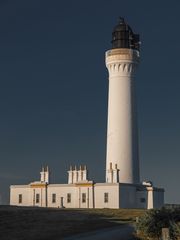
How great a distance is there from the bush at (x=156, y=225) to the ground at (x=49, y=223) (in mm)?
4403

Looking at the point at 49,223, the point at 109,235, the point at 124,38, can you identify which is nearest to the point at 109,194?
the point at 124,38

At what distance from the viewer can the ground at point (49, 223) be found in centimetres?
3175

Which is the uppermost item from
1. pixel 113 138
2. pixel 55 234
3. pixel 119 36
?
pixel 119 36

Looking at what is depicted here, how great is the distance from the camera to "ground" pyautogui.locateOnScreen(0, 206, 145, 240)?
31.8 m

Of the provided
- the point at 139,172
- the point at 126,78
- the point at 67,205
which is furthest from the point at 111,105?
the point at 67,205

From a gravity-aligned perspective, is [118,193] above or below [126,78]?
below

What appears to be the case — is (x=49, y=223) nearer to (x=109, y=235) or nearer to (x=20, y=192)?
(x=109, y=235)

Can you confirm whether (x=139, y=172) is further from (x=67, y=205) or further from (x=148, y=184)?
(x=67, y=205)

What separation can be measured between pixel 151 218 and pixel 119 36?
4108 cm

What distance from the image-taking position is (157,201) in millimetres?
65562

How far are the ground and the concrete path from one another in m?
1.00

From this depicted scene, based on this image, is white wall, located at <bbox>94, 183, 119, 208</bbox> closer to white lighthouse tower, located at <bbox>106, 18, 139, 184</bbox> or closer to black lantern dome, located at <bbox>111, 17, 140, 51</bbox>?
white lighthouse tower, located at <bbox>106, 18, 139, 184</bbox>

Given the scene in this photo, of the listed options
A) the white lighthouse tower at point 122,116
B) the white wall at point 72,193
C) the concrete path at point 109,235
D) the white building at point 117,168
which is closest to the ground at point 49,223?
the concrete path at point 109,235

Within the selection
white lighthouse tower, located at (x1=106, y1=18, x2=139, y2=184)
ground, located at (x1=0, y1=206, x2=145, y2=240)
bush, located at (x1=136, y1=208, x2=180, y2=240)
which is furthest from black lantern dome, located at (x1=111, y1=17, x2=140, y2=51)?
bush, located at (x1=136, y1=208, x2=180, y2=240)
